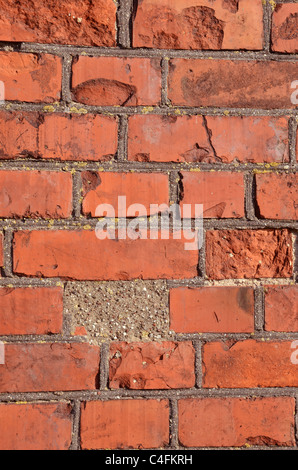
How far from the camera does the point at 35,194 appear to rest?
0.77 meters

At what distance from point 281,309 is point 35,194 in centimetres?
50

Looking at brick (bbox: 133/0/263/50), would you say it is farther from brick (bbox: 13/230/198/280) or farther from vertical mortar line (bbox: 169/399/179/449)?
vertical mortar line (bbox: 169/399/179/449)

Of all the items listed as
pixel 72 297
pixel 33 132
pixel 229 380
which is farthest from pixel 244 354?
pixel 33 132

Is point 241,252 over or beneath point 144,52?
beneath

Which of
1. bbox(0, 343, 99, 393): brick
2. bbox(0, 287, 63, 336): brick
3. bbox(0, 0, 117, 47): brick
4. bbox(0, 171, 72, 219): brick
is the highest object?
bbox(0, 0, 117, 47): brick

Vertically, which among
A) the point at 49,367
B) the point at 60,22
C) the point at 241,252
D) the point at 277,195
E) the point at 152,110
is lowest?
the point at 49,367

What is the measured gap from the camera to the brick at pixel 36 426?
0.76 meters

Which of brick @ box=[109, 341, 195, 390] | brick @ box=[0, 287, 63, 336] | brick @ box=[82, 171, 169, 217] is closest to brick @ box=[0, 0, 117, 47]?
brick @ box=[82, 171, 169, 217]

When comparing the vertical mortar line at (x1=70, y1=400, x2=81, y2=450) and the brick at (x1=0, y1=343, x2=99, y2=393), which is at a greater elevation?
the brick at (x1=0, y1=343, x2=99, y2=393)

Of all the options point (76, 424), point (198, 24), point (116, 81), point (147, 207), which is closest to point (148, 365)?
point (76, 424)

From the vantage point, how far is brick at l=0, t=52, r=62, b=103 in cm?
76

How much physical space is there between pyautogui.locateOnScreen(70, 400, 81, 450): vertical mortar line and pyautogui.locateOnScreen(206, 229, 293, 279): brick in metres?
0.34

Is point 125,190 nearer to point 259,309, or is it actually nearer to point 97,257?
point 97,257

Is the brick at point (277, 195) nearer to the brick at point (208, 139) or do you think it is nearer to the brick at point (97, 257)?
the brick at point (208, 139)
